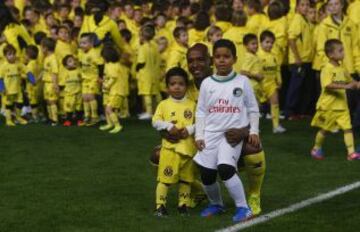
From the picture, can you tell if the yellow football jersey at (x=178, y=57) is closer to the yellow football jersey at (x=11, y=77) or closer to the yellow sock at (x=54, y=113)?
the yellow sock at (x=54, y=113)

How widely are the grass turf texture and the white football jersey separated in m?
0.83

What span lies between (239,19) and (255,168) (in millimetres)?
6609

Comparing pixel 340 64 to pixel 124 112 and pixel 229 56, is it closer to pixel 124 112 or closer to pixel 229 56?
pixel 229 56

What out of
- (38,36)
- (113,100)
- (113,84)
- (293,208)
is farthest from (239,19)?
(293,208)

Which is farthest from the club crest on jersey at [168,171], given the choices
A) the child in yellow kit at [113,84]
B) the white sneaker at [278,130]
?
the child in yellow kit at [113,84]

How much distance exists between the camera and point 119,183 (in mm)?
9555

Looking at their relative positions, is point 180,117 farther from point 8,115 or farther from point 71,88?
point 8,115

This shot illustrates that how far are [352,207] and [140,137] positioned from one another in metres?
5.67

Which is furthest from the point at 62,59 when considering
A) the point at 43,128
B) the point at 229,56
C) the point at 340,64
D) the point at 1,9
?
the point at 229,56

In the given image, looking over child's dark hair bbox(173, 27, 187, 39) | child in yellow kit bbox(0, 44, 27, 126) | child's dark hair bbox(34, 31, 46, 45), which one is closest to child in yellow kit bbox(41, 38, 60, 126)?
child in yellow kit bbox(0, 44, 27, 126)

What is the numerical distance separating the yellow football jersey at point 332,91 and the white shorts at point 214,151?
3350mm

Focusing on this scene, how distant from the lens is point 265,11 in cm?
1608

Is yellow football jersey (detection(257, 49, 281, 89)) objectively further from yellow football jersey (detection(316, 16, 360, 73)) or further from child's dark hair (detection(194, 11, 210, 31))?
child's dark hair (detection(194, 11, 210, 31))

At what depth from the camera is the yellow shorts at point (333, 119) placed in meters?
10.8
